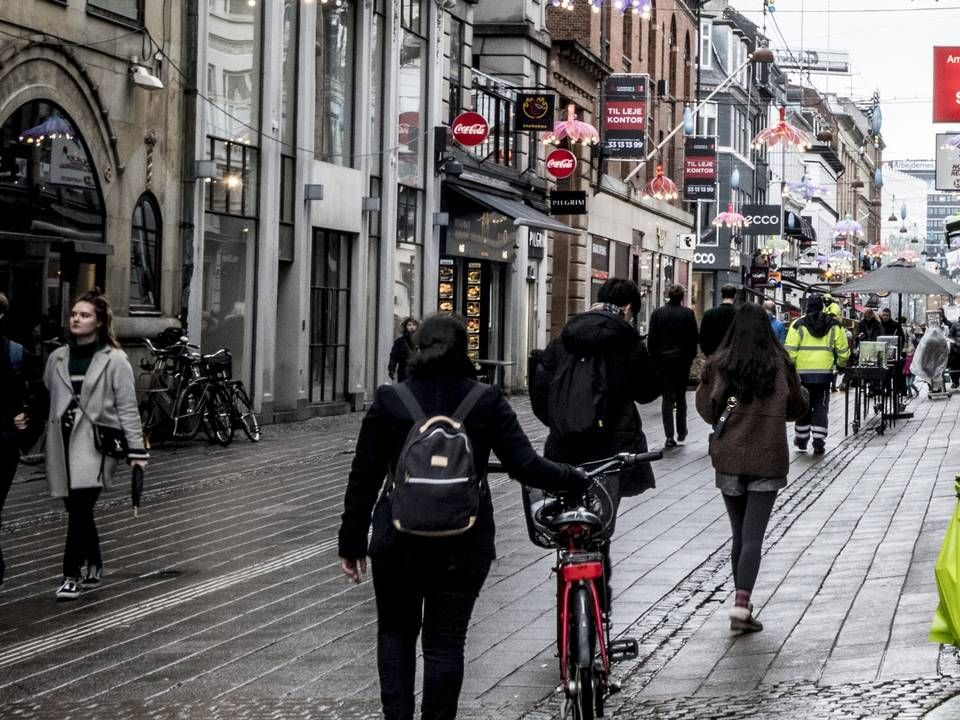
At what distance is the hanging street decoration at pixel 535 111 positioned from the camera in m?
36.2

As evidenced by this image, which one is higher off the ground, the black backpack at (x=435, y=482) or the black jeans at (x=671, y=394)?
the black backpack at (x=435, y=482)

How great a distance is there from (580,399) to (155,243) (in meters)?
14.6

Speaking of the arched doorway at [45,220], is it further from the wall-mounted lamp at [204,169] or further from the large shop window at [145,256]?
the wall-mounted lamp at [204,169]

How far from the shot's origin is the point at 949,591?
6957mm

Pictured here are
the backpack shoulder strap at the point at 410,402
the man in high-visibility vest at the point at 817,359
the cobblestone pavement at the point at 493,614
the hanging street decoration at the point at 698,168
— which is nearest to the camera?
the backpack shoulder strap at the point at 410,402

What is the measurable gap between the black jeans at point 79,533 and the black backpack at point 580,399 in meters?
3.08

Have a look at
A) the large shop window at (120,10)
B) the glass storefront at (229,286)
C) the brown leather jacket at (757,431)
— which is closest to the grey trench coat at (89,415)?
the brown leather jacket at (757,431)

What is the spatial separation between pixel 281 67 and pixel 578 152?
17574mm

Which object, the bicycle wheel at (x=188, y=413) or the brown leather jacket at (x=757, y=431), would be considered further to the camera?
the bicycle wheel at (x=188, y=413)

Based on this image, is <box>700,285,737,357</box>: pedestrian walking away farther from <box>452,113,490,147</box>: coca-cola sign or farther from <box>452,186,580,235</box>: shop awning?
<box>452,113,490,147</box>: coca-cola sign

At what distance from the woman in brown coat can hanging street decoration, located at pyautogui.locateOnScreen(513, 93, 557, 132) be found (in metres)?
27.2

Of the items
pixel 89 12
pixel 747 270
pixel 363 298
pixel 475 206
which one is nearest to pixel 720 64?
pixel 747 270

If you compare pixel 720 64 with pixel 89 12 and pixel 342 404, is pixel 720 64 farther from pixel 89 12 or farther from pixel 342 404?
pixel 89 12

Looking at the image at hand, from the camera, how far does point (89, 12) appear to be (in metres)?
20.2
